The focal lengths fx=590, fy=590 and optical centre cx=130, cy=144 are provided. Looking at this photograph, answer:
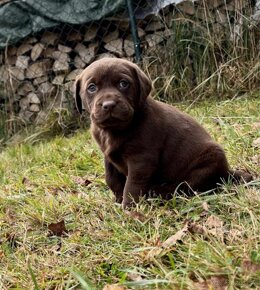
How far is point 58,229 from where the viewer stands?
3156 millimetres

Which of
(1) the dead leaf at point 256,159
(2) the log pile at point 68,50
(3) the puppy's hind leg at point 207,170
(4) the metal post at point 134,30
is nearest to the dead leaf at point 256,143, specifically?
(1) the dead leaf at point 256,159

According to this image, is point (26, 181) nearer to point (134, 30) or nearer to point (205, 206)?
point (205, 206)

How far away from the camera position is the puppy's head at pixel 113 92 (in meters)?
3.03

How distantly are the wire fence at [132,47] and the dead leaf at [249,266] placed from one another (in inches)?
182

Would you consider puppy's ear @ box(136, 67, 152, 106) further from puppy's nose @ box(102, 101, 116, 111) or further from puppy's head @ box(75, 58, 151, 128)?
puppy's nose @ box(102, 101, 116, 111)

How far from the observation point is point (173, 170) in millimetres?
3271

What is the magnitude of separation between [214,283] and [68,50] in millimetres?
6229

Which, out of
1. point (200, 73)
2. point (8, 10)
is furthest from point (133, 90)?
point (8, 10)

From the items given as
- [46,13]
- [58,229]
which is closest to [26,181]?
[58,229]

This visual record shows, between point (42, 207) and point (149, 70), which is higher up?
point (42, 207)

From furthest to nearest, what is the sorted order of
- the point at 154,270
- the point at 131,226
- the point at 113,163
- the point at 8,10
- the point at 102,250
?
the point at 8,10
the point at 113,163
the point at 131,226
the point at 102,250
the point at 154,270

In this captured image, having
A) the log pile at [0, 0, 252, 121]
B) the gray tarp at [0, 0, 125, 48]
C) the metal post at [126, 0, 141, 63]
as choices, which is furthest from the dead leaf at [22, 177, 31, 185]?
the gray tarp at [0, 0, 125, 48]

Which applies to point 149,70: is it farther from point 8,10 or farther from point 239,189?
point 239,189

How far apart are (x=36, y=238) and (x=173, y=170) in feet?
2.72
